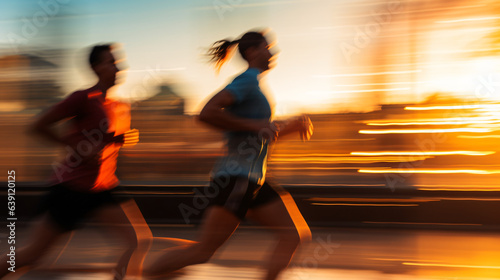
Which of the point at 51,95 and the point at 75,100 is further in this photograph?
the point at 51,95

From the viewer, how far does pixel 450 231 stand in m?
6.68

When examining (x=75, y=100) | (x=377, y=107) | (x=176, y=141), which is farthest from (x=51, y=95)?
(x=75, y=100)

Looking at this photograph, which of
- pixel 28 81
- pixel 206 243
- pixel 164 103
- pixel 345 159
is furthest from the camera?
pixel 28 81

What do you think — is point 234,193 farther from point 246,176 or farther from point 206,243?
point 206,243

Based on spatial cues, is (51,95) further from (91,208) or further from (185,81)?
(91,208)

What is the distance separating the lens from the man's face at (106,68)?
305cm

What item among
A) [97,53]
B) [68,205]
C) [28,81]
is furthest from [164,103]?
[68,205]

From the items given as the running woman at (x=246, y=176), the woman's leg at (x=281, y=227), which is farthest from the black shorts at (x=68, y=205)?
the woman's leg at (x=281, y=227)

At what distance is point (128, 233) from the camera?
2.99 meters

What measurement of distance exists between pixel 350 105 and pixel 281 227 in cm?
439

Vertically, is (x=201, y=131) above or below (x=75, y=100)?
below

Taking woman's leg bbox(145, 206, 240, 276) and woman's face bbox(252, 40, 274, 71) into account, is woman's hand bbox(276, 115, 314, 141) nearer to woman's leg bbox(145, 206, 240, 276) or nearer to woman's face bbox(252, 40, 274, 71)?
woman's face bbox(252, 40, 274, 71)

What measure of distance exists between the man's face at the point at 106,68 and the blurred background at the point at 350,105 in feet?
11.1

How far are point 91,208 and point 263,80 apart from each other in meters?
0.95
